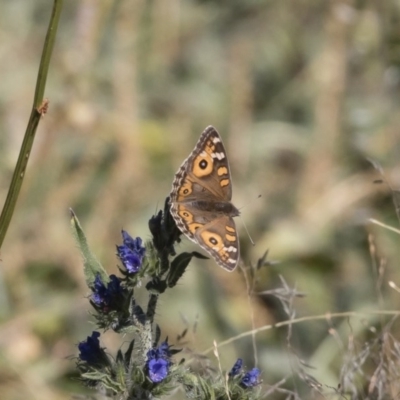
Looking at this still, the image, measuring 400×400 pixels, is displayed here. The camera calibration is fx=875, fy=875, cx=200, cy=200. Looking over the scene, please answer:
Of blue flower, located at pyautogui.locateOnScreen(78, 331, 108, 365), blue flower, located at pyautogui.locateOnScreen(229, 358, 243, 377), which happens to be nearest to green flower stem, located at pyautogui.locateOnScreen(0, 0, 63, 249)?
blue flower, located at pyautogui.locateOnScreen(78, 331, 108, 365)

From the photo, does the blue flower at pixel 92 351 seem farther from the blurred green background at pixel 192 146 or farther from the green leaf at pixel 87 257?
the blurred green background at pixel 192 146

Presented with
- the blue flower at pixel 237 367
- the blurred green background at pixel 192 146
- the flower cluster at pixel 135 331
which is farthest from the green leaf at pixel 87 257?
the blurred green background at pixel 192 146

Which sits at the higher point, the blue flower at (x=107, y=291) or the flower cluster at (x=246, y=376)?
the blue flower at (x=107, y=291)

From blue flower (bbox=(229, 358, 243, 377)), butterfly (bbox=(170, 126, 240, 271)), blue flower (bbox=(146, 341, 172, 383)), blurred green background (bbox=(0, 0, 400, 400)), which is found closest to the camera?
blue flower (bbox=(146, 341, 172, 383))

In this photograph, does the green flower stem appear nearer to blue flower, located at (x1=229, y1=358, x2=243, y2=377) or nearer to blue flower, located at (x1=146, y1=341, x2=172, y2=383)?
blue flower, located at (x1=146, y1=341, x2=172, y2=383)

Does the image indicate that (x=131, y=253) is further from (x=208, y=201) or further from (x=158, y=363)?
(x=208, y=201)
